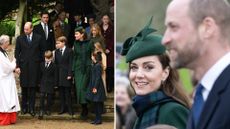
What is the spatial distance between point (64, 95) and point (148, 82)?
20.4ft

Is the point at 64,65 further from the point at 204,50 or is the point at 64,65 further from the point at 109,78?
the point at 204,50

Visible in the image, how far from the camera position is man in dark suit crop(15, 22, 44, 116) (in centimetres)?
935

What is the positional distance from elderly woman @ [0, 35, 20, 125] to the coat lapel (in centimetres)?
748

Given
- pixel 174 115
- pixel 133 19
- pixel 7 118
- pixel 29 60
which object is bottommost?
pixel 7 118

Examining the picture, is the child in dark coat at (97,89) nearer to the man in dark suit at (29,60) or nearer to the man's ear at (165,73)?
the man in dark suit at (29,60)

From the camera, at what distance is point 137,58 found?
131 inches

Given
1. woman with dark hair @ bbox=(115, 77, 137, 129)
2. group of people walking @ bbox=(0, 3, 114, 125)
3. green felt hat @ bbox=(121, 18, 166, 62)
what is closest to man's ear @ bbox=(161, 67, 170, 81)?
green felt hat @ bbox=(121, 18, 166, 62)

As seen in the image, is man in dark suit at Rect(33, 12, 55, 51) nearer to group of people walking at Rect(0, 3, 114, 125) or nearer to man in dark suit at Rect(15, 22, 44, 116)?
group of people walking at Rect(0, 3, 114, 125)

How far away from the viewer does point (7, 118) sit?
928 cm

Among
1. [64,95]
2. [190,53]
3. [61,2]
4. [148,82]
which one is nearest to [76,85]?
[64,95]

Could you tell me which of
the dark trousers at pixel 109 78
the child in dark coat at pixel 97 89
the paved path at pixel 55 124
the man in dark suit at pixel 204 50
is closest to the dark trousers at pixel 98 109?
the child in dark coat at pixel 97 89

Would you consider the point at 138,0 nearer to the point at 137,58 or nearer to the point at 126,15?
the point at 126,15

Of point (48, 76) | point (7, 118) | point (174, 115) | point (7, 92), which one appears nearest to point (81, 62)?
point (48, 76)

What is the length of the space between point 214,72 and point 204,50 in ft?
0.41
